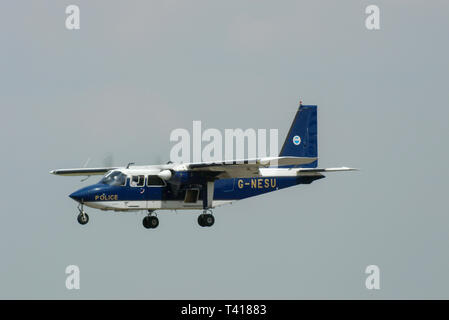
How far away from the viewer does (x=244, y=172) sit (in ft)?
159

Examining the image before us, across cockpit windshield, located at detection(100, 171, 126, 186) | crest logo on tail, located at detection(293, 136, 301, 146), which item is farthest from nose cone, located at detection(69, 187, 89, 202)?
crest logo on tail, located at detection(293, 136, 301, 146)

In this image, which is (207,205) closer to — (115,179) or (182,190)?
(182,190)

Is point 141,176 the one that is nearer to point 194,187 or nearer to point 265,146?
point 194,187

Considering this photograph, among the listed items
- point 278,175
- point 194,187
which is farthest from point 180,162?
point 278,175

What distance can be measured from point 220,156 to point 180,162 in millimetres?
2049

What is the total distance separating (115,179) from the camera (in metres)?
47.7

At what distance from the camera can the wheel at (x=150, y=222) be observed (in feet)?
163

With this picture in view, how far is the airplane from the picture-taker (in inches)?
1848

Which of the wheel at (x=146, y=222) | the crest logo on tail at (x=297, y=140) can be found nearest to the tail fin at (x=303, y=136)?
the crest logo on tail at (x=297, y=140)

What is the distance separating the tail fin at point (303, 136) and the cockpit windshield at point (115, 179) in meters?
8.58

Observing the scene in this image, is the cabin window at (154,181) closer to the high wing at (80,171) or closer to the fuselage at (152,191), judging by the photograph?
the fuselage at (152,191)

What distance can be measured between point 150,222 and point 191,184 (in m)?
2.72

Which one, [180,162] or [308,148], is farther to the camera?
[308,148]

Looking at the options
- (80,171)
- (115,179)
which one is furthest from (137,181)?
(80,171)
